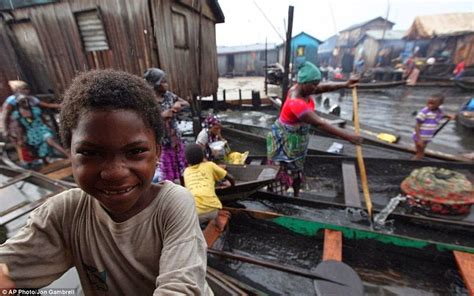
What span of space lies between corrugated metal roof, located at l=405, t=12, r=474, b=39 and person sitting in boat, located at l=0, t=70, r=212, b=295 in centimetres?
2625

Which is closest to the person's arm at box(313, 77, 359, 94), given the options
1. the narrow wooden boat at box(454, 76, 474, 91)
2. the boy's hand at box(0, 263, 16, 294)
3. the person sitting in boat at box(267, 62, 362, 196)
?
the person sitting in boat at box(267, 62, 362, 196)

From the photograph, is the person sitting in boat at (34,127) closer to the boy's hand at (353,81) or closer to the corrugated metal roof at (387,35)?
the boy's hand at (353,81)

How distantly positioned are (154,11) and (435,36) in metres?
23.1

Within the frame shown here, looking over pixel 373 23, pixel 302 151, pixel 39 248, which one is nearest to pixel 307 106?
pixel 302 151

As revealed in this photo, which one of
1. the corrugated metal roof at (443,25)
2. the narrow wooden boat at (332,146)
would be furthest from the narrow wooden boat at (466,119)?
the corrugated metal roof at (443,25)

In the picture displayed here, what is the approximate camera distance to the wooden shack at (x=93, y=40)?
23.2 feet

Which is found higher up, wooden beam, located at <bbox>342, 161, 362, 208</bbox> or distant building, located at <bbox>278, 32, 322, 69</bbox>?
distant building, located at <bbox>278, 32, 322, 69</bbox>

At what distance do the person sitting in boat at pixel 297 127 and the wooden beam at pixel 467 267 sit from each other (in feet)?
5.10

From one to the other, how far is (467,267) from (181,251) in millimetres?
2930

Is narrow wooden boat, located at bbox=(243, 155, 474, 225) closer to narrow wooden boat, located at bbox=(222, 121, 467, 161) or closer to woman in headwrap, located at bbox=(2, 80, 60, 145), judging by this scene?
narrow wooden boat, located at bbox=(222, 121, 467, 161)

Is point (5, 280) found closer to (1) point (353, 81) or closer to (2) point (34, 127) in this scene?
(1) point (353, 81)

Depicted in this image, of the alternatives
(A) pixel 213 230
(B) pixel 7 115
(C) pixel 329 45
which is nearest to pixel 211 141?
(A) pixel 213 230

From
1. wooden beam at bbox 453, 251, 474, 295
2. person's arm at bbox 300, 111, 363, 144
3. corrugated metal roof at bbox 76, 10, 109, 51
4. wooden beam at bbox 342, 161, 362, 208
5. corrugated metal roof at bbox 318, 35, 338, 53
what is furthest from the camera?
corrugated metal roof at bbox 318, 35, 338, 53

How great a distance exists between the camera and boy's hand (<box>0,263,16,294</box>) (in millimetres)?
1009
